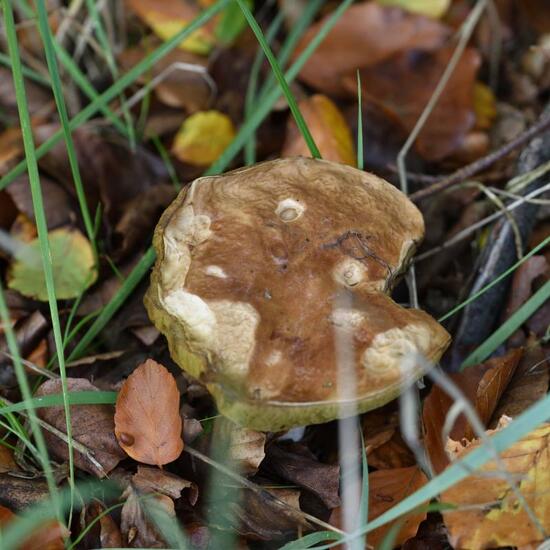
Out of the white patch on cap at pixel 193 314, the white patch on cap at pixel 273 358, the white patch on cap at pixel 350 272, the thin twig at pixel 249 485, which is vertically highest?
the white patch on cap at pixel 350 272

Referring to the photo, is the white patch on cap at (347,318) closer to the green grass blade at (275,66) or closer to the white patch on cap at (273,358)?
the white patch on cap at (273,358)

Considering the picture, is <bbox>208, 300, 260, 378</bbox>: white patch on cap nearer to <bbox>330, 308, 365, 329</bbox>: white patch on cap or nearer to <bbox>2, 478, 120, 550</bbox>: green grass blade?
<bbox>330, 308, 365, 329</bbox>: white patch on cap

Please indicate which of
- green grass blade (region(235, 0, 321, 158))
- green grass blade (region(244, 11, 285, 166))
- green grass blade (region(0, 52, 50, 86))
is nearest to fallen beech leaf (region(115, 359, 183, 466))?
green grass blade (region(235, 0, 321, 158))

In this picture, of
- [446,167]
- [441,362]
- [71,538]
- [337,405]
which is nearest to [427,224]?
[446,167]

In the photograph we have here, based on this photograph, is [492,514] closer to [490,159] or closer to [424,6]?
[490,159]

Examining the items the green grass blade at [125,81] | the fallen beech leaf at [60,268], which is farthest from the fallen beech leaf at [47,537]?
the green grass blade at [125,81]

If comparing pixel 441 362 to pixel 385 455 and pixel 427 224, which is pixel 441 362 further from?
pixel 427 224

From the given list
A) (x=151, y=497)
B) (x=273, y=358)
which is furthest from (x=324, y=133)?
(x=151, y=497)
